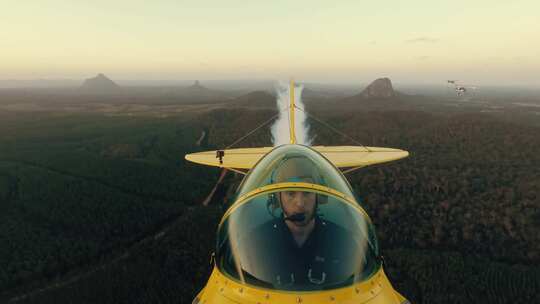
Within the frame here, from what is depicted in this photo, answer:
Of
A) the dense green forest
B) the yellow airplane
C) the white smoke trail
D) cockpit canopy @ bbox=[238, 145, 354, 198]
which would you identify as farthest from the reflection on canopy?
the dense green forest

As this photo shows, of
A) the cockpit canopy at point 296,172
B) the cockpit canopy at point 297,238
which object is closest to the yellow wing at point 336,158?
the cockpit canopy at point 296,172

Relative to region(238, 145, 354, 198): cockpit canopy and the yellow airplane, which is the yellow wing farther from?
the yellow airplane

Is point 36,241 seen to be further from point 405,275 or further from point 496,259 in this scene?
point 496,259

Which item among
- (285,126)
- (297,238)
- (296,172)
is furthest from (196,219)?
(297,238)

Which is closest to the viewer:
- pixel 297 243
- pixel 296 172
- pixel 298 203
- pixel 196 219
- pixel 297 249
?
pixel 297 249

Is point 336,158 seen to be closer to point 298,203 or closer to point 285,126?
point 298,203

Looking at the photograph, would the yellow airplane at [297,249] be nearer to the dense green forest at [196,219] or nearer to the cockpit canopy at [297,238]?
the cockpit canopy at [297,238]
